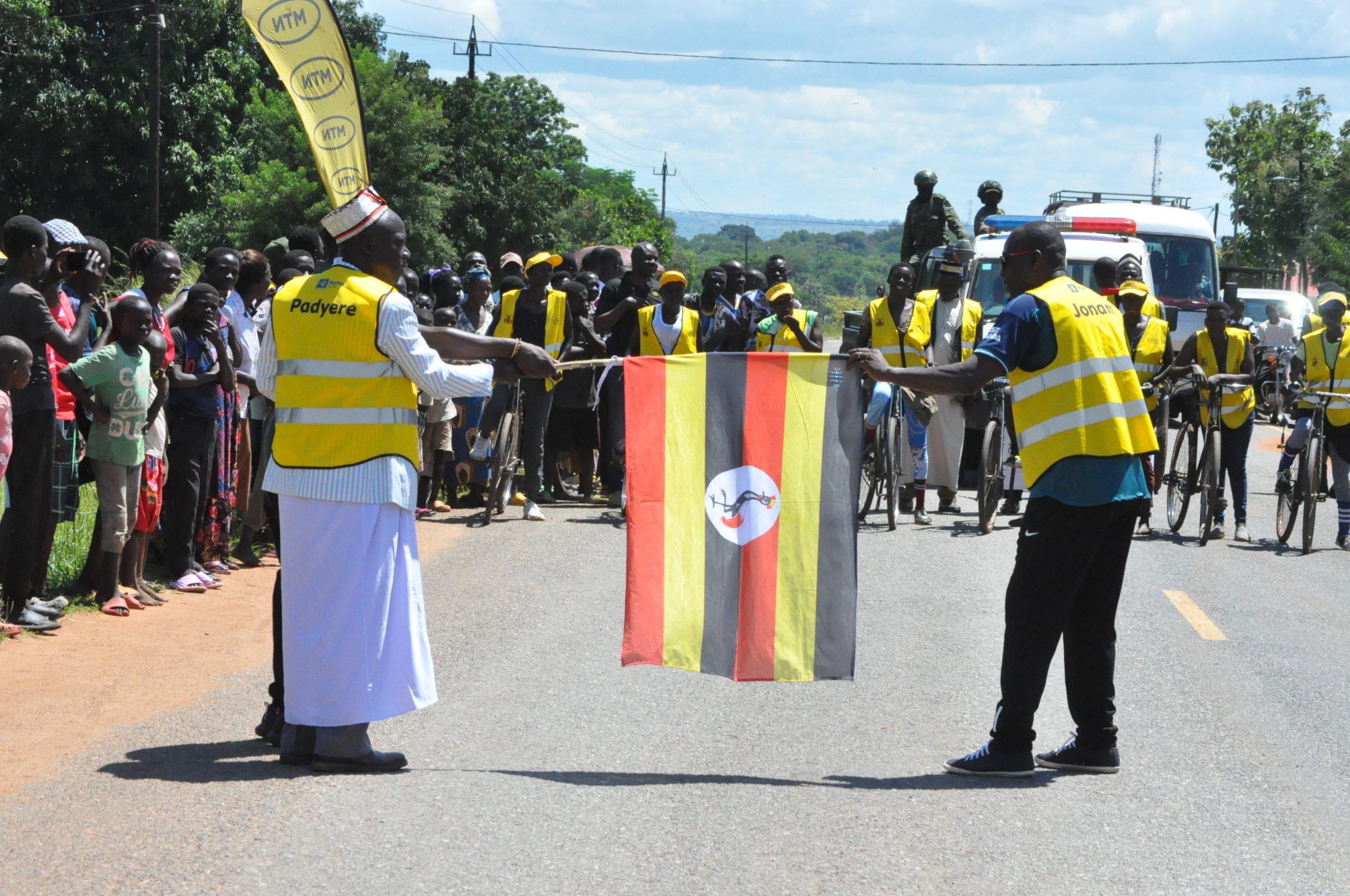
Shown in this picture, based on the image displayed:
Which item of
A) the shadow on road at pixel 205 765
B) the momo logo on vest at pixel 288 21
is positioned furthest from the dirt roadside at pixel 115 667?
the momo logo on vest at pixel 288 21

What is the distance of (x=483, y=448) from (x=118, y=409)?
516 centimetres

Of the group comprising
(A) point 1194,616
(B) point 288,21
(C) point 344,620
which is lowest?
(A) point 1194,616

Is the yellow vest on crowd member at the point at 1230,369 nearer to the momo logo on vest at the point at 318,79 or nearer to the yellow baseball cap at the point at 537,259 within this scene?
the yellow baseball cap at the point at 537,259

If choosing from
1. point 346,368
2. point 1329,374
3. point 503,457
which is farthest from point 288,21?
point 1329,374

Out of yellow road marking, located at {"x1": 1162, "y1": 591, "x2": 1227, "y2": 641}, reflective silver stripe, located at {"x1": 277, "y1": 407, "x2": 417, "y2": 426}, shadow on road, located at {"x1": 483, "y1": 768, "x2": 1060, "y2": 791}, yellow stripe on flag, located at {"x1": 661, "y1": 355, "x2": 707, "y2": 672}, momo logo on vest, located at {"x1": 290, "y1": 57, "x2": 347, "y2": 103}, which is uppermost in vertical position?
momo logo on vest, located at {"x1": 290, "y1": 57, "x2": 347, "y2": 103}

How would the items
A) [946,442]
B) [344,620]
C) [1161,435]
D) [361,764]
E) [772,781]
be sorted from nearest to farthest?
[344,620], [361,764], [772,781], [1161,435], [946,442]

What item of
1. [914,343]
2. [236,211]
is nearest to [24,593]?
[914,343]

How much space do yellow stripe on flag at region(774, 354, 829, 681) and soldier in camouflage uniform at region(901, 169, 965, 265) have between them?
1284 cm

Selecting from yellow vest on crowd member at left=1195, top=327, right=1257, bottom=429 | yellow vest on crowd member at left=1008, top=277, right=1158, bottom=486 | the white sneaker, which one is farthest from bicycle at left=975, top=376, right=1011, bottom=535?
yellow vest on crowd member at left=1008, top=277, right=1158, bottom=486

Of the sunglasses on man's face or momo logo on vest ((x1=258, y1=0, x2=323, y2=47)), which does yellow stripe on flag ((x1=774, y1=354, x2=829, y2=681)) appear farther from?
momo logo on vest ((x1=258, y1=0, x2=323, y2=47))

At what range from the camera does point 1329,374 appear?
1330 cm

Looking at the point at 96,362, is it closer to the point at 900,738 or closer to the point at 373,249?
the point at 373,249

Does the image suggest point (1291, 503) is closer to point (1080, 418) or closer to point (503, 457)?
point (503, 457)

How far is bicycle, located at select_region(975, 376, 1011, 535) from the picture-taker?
12.9 metres
